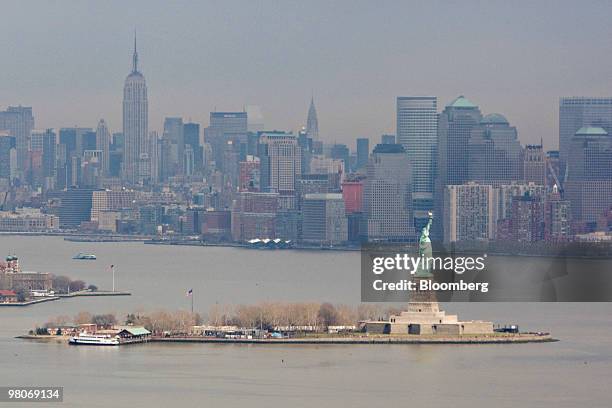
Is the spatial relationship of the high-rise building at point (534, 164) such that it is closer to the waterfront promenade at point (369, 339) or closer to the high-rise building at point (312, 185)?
the high-rise building at point (312, 185)

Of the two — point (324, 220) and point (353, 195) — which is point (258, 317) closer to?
point (324, 220)

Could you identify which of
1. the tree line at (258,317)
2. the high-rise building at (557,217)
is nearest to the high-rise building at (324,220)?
the high-rise building at (557,217)

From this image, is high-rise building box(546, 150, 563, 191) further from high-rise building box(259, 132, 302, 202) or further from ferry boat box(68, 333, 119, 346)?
ferry boat box(68, 333, 119, 346)

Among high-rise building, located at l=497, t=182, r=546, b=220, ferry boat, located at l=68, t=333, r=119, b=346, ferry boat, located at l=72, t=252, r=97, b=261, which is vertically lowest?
ferry boat, located at l=68, t=333, r=119, b=346

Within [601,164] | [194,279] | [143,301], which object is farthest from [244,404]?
[601,164]

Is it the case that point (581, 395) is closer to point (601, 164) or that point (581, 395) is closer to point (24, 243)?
point (24, 243)

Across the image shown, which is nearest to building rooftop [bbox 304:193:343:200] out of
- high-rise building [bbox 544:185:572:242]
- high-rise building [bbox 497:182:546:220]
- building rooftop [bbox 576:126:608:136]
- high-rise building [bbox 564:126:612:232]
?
high-rise building [bbox 497:182:546:220]

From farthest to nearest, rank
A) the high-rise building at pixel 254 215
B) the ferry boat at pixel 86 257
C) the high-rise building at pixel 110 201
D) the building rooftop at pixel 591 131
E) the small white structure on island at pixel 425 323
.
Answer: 1. the high-rise building at pixel 110 201
2. the high-rise building at pixel 254 215
3. the building rooftop at pixel 591 131
4. the ferry boat at pixel 86 257
5. the small white structure on island at pixel 425 323

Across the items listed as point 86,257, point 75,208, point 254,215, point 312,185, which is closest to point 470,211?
point 254,215
